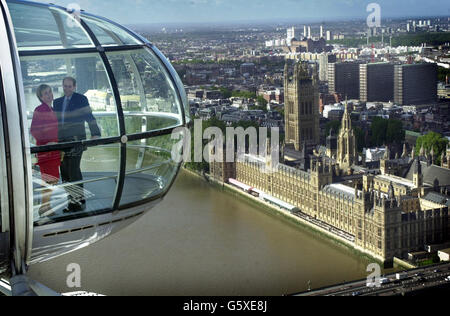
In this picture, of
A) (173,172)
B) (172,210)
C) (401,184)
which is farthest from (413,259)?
(173,172)

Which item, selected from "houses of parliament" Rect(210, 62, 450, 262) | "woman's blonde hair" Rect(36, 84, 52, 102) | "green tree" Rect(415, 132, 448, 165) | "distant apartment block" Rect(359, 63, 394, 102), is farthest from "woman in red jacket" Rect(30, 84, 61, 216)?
"distant apartment block" Rect(359, 63, 394, 102)

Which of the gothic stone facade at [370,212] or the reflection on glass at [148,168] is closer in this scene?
the reflection on glass at [148,168]

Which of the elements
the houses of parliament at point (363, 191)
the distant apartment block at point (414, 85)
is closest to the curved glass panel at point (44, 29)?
the houses of parliament at point (363, 191)

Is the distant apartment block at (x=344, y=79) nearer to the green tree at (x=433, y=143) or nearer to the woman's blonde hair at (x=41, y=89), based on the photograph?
the green tree at (x=433, y=143)

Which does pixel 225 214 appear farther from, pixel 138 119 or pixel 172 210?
pixel 138 119

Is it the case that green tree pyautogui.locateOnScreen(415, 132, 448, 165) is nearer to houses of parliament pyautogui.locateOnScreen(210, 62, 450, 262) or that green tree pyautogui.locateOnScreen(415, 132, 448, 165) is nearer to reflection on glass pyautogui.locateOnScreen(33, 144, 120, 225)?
houses of parliament pyautogui.locateOnScreen(210, 62, 450, 262)
